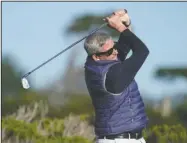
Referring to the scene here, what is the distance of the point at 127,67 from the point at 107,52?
0.25 meters

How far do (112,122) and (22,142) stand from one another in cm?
479

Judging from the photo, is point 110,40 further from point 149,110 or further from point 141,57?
point 149,110

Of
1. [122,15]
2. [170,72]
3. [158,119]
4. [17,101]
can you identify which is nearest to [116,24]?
[122,15]

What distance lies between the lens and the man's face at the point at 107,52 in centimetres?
493

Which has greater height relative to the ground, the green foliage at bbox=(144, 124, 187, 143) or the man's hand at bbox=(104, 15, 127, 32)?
the man's hand at bbox=(104, 15, 127, 32)

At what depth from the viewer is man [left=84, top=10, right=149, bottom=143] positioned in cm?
486

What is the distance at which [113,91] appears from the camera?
4.87 metres

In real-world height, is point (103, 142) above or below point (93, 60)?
below

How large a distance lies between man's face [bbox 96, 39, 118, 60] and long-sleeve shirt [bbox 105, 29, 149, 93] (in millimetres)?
125

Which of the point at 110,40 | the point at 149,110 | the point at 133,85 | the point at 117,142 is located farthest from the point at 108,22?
the point at 149,110

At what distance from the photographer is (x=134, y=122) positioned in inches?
195

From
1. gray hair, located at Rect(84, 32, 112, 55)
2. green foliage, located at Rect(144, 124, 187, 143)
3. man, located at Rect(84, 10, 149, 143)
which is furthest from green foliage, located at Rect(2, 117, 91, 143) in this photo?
gray hair, located at Rect(84, 32, 112, 55)

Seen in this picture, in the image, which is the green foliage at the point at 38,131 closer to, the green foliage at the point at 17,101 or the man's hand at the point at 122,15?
the green foliage at the point at 17,101

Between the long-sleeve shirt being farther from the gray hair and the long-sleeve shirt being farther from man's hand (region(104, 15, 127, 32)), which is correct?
the gray hair
